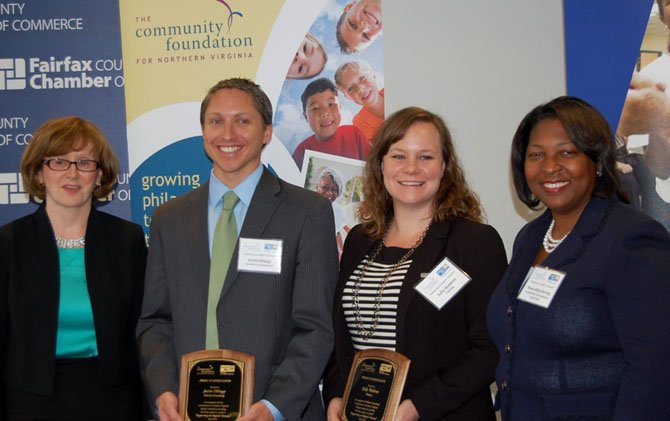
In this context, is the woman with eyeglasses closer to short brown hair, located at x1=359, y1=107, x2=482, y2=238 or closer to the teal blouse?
the teal blouse

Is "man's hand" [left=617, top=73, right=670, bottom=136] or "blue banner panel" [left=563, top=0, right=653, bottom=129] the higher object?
"blue banner panel" [left=563, top=0, right=653, bottom=129]

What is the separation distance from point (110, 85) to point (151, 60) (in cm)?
29

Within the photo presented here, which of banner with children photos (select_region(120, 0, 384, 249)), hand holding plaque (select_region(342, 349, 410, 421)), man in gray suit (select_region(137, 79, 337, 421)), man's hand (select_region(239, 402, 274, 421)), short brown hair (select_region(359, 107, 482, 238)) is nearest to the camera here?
hand holding plaque (select_region(342, 349, 410, 421))

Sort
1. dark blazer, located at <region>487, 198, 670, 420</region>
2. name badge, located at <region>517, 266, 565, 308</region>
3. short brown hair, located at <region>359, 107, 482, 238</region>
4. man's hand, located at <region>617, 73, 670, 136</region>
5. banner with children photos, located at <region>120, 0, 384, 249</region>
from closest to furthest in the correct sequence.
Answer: dark blazer, located at <region>487, 198, 670, 420</region>
name badge, located at <region>517, 266, 565, 308</region>
short brown hair, located at <region>359, 107, 482, 238</region>
man's hand, located at <region>617, 73, 670, 136</region>
banner with children photos, located at <region>120, 0, 384, 249</region>

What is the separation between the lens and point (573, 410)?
2.12 meters

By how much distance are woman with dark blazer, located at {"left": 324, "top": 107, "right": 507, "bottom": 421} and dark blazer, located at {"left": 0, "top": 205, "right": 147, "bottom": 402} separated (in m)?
0.94

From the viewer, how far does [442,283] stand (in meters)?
2.54

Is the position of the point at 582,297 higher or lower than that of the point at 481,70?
lower

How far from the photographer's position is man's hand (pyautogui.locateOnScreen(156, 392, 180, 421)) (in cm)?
253

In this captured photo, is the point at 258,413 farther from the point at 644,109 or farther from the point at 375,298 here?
the point at 644,109

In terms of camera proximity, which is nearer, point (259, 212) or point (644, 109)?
point (259, 212)

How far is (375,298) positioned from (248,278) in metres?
0.51

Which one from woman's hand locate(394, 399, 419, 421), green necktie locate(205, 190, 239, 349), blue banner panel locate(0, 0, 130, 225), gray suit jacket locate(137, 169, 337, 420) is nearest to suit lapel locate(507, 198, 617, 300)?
woman's hand locate(394, 399, 419, 421)

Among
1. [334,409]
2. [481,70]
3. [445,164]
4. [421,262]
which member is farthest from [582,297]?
[481,70]
